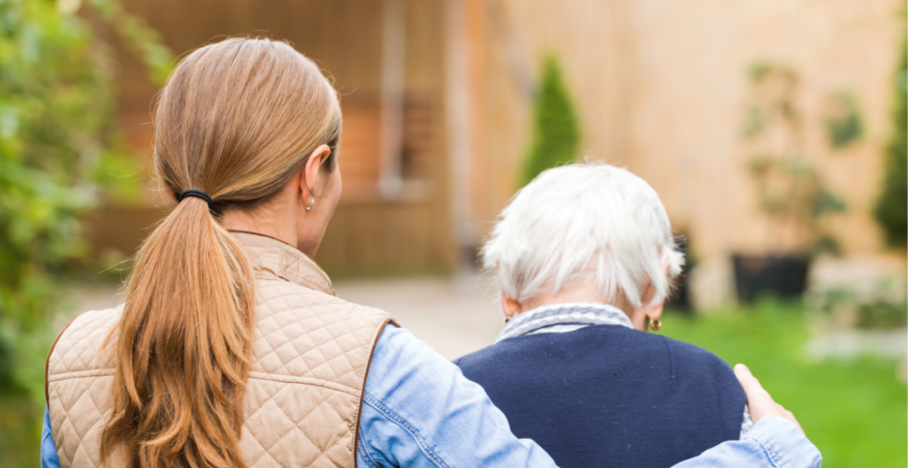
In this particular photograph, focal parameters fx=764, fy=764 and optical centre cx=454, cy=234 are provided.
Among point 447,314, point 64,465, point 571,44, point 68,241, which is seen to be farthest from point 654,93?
point 64,465

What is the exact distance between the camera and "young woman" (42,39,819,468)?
106 cm

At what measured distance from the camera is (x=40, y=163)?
3387 mm

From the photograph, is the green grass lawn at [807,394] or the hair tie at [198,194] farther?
the green grass lawn at [807,394]

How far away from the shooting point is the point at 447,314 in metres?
7.71

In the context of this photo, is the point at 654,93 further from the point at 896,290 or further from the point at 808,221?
the point at 896,290

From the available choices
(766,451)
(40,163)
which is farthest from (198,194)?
(40,163)

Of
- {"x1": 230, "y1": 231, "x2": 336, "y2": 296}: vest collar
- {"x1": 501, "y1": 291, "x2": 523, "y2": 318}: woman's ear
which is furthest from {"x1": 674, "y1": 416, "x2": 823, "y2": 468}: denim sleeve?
{"x1": 230, "y1": 231, "x2": 336, "y2": 296}: vest collar

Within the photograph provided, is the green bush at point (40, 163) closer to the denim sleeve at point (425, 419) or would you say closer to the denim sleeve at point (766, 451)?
the denim sleeve at point (425, 419)

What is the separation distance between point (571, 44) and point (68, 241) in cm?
762

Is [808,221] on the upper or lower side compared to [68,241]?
lower

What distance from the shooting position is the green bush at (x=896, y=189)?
10.3 metres

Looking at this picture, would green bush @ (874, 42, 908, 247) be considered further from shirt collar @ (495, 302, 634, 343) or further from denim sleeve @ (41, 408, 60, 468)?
denim sleeve @ (41, 408, 60, 468)

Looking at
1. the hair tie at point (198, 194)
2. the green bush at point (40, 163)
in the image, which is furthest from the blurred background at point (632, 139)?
the hair tie at point (198, 194)

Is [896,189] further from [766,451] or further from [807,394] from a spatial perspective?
[766,451]
